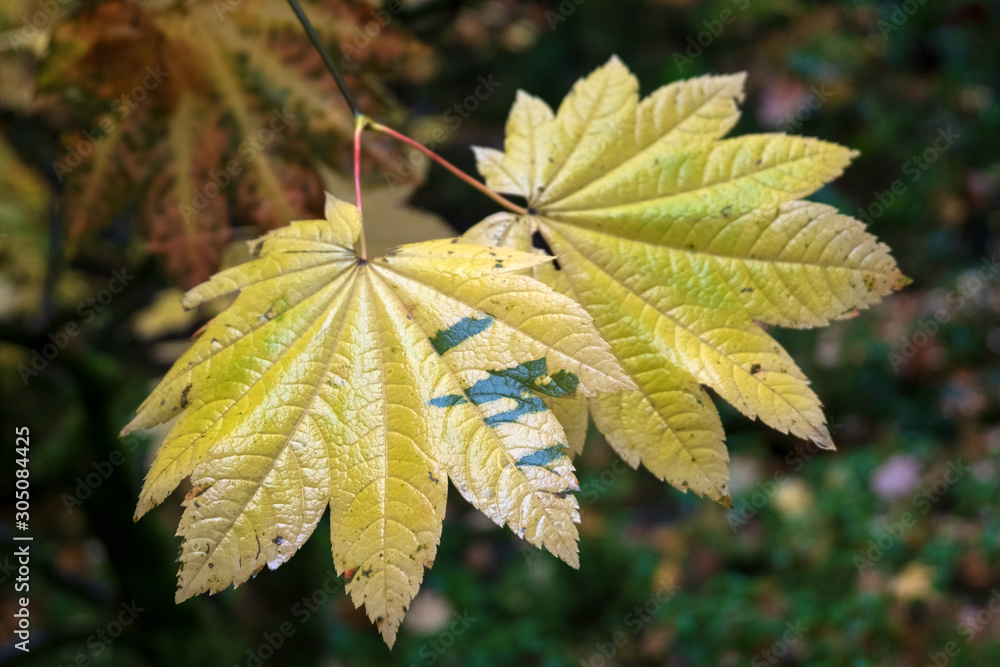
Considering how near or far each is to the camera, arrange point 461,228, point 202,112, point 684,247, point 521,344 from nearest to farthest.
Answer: point 521,344 → point 684,247 → point 202,112 → point 461,228

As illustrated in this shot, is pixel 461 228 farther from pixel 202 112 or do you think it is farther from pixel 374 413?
pixel 374 413

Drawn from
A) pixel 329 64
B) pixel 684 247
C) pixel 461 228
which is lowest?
pixel 461 228

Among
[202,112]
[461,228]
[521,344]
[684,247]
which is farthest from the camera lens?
[461,228]

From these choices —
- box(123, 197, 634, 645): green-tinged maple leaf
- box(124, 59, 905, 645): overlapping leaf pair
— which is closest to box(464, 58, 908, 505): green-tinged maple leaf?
box(124, 59, 905, 645): overlapping leaf pair

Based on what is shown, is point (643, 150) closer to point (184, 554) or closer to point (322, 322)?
point (322, 322)

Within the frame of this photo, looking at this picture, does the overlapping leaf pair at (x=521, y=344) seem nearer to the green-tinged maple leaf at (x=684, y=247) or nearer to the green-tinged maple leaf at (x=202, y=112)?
the green-tinged maple leaf at (x=684, y=247)

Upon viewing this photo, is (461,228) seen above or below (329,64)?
below

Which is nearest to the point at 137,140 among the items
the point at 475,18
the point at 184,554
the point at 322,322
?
the point at 322,322

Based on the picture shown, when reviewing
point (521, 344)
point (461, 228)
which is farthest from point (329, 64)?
point (461, 228)

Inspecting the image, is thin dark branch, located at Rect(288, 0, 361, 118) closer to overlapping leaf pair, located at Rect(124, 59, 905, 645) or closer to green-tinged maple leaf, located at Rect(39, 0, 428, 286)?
overlapping leaf pair, located at Rect(124, 59, 905, 645)
